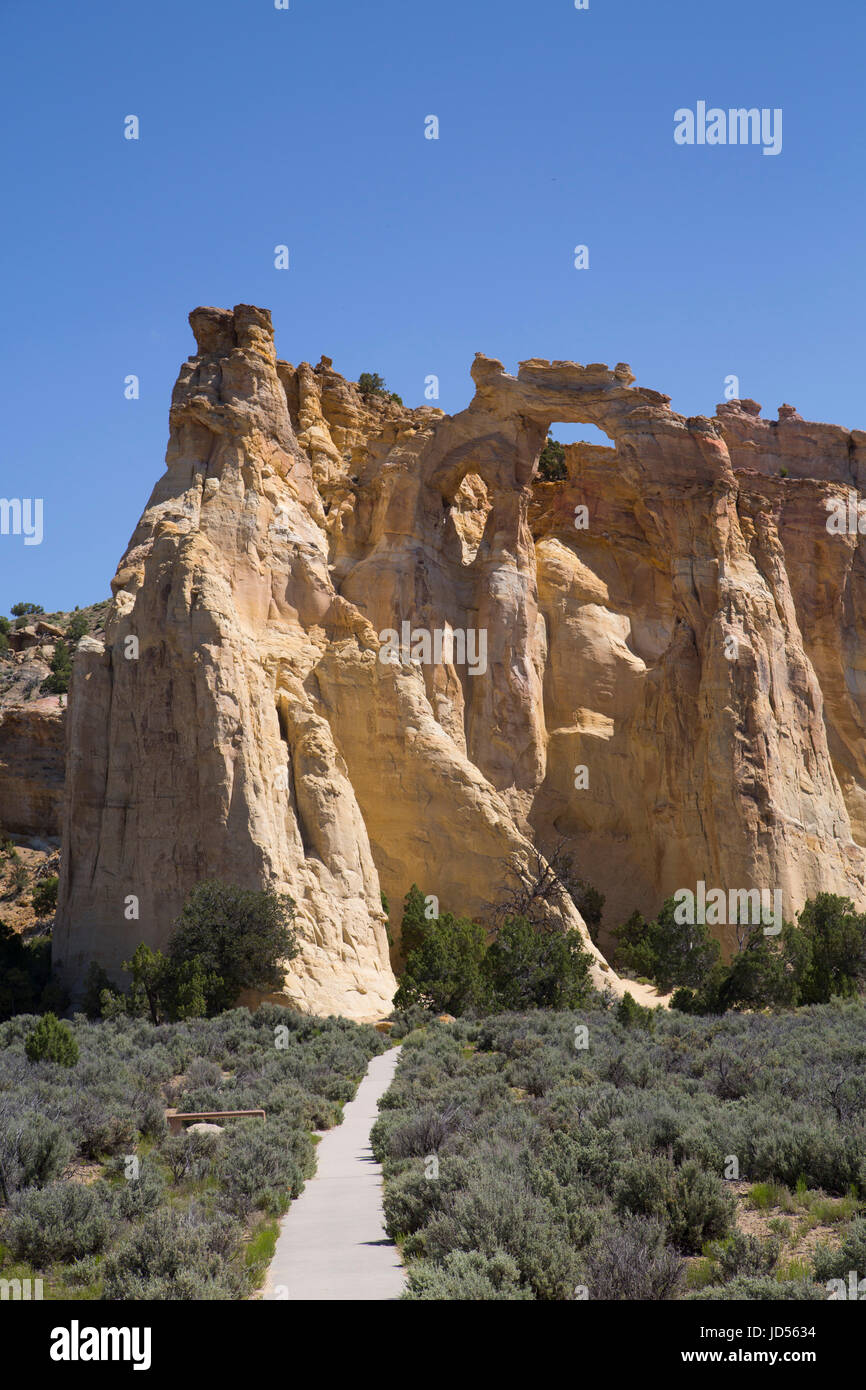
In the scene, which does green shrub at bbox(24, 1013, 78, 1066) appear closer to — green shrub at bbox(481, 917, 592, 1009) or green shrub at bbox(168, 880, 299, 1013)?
green shrub at bbox(168, 880, 299, 1013)

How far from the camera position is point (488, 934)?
1489 inches

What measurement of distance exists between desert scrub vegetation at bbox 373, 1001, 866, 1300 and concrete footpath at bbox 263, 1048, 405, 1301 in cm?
26

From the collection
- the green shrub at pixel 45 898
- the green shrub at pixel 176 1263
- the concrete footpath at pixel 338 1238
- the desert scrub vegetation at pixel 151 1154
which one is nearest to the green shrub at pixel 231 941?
the desert scrub vegetation at pixel 151 1154

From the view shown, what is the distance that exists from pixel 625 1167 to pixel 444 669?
35.6m

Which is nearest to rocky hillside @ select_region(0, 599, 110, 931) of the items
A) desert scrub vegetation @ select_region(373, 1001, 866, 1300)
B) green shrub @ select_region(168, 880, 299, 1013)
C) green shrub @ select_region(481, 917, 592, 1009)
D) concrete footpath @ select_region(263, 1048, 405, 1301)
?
green shrub @ select_region(168, 880, 299, 1013)

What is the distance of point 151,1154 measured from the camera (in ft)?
45.0

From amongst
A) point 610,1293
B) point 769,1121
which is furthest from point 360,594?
point 610,1293

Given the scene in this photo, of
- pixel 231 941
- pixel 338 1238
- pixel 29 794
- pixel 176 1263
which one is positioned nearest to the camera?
pixel 176 1263

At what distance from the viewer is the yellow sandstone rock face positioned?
3481 cm

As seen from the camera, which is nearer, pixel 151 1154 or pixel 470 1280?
pixel 470 1280

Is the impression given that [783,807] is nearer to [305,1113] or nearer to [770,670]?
[770,670]

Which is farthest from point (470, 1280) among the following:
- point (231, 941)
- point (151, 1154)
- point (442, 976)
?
point (442, 976)

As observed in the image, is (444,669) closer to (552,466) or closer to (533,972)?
(533,972)
